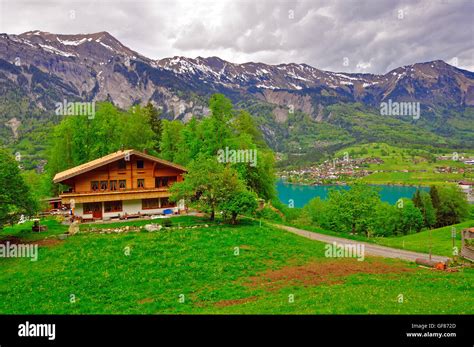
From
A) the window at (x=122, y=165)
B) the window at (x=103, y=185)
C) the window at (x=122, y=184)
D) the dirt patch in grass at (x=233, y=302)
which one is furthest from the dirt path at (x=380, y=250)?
the window at (x=103, y=185)

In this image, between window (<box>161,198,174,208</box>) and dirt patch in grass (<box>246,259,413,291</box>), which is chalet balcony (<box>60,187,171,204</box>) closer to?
window (<box>161,198,174,208</box>)

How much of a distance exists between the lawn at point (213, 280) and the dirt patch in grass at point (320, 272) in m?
0.07

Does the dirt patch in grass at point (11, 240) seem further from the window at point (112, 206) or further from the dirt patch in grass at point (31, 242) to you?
the window at point (112, 206)

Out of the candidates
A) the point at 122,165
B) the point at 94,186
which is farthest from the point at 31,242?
the point at 122,165

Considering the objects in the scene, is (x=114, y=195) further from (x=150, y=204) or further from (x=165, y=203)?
(x=165, y=203)

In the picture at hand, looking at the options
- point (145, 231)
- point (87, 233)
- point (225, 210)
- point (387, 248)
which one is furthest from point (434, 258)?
point (87, 233)

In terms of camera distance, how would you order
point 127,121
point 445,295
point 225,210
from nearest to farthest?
point 445,295 → point 225,210 → point 127,121

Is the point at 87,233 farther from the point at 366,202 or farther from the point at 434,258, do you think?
the point at 366,202

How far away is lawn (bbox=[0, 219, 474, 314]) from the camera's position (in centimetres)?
1778

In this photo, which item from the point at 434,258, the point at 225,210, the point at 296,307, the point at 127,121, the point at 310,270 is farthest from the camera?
the point at 127,121

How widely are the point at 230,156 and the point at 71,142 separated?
24.4 metres

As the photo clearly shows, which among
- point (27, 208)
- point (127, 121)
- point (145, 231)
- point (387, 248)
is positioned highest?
point (127, 121)

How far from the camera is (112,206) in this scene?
46.0 metres
